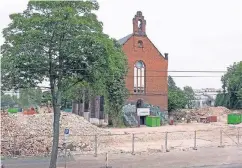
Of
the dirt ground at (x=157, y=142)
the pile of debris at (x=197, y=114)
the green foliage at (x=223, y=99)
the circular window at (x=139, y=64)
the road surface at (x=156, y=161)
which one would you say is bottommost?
the road surface at (x=156, y=161)

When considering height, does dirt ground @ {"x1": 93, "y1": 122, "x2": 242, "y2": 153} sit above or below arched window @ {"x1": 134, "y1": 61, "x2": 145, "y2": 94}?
below

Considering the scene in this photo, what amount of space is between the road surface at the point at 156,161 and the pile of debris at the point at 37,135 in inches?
95.1

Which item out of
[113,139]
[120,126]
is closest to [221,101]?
[120,126]

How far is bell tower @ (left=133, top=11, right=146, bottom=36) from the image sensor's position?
175ft

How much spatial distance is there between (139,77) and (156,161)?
31.6 meters

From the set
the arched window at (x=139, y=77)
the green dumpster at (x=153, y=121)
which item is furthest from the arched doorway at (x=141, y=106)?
the green dumpster at (x=153, y=121)

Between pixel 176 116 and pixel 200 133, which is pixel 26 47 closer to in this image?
pixel 200 133

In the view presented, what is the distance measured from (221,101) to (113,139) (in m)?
58.2

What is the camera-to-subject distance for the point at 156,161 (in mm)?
22453

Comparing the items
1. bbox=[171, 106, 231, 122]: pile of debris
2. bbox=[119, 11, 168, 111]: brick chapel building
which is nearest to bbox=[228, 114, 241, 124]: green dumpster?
bbox=[171, 106, 231, 122]: pile of debris

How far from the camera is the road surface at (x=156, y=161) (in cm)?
2055

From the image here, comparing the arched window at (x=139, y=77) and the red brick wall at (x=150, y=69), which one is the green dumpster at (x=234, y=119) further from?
the arched window at (x=139, y=77)

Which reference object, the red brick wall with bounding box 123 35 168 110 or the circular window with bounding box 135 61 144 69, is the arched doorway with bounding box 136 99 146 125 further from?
the circular window with bounding box 135 61 144 69

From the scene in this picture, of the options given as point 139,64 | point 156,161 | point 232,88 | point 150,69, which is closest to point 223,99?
point 232,88
